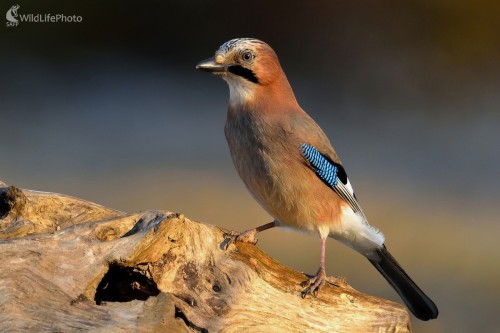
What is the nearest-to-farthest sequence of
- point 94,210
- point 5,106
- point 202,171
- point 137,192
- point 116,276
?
1. point 116,276
2. point 94,210
3. point 137,192
4. point 202,171
5. point 5,106

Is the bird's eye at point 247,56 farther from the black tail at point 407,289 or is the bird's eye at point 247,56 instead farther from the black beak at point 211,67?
the black tail at point 407,289

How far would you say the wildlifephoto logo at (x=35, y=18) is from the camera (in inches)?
321

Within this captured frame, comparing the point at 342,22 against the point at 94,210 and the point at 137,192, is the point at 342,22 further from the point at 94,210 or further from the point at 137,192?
Result: the point at 94,210

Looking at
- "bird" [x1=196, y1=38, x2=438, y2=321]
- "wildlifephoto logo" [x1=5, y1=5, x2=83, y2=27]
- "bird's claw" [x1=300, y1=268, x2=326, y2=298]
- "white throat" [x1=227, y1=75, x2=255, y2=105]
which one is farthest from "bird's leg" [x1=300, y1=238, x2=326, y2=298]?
"wildlifephoto logo" [x1=5, y1=5, x2=83, y2=27]

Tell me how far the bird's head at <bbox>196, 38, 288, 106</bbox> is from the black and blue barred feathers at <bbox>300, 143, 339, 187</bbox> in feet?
0.90

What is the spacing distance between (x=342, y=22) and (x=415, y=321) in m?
4.44

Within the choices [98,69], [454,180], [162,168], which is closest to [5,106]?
[98,69]

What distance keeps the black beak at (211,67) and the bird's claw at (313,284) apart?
2.71ft

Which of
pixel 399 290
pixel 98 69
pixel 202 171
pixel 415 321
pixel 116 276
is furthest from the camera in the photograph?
pixel 98 69

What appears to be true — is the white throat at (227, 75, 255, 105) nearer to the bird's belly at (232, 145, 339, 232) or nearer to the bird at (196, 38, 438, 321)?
the bird at (196, 38, 438, 321)

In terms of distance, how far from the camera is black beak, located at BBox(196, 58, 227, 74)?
10.4 feet

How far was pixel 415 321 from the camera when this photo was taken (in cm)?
451

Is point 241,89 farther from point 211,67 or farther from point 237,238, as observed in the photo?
point 237,238

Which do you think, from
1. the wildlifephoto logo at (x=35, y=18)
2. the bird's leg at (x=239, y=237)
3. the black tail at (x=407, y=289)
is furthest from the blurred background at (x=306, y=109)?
the bird's leg at (x=239, y=237)
